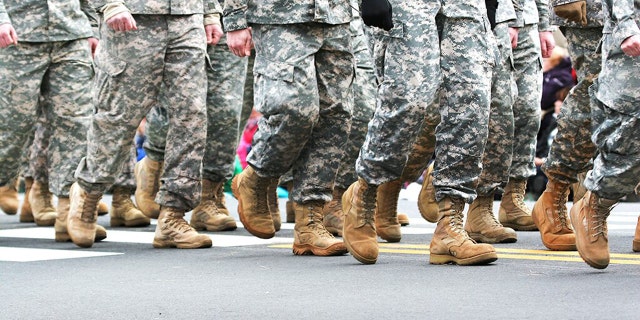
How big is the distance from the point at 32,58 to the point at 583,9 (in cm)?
327

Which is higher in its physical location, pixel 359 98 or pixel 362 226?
pixel 359 98

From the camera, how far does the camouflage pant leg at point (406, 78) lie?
18.8 ft

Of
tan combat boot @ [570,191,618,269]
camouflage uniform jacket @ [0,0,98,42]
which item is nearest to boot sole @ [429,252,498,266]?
tan combat boot @ [570,191,618,269]

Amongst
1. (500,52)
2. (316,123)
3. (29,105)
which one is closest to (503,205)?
(500,52)

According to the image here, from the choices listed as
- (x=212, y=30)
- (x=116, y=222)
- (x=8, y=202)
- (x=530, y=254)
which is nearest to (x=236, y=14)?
(x=212, y=30)

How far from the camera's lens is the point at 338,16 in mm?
6176

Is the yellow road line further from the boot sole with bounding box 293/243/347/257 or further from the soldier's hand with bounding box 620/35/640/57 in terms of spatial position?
the soldier's hand with bounding box 620/35/640/57

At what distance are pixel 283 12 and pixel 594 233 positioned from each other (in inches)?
68.3

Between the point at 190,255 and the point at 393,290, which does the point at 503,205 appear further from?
the point at 393,290

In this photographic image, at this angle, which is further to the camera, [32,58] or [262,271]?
[32,58]

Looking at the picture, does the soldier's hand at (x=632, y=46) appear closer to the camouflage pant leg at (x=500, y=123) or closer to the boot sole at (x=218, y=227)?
the camouflage pant leg at (x=500, y=123)

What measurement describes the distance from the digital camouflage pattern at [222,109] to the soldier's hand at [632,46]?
337 centimetres

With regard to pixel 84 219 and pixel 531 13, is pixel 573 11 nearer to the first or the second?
pixel 531 13

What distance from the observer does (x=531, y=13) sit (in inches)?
299
